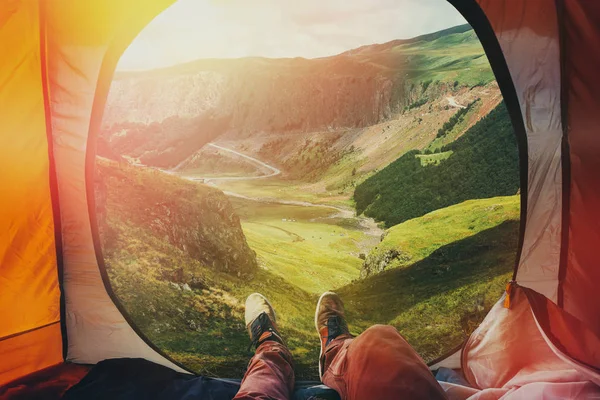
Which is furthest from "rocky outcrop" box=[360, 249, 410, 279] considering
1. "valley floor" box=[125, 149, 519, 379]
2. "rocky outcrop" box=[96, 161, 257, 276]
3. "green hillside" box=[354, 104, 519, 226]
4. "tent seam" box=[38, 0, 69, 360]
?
"tent seam" box=[38, 0, 69, 360]

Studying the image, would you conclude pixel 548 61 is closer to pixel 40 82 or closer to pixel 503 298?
pixel 503 298

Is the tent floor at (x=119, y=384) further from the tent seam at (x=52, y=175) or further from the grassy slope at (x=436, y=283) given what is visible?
the grassy slope at (x=436, y=283)

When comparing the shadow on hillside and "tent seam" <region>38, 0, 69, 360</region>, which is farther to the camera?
the shadow on hillside

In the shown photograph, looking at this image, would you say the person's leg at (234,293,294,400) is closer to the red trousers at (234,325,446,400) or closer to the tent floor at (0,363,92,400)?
the red trousers at (234,325,446,400)

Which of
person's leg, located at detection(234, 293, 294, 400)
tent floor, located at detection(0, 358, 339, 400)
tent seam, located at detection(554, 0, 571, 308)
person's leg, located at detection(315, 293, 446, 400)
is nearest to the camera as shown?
person's leg, located at detection(315, 293, 446, 400)

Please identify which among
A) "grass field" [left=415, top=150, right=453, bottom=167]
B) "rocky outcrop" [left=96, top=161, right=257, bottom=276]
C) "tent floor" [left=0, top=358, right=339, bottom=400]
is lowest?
"tent floor" [left=0, top=358, right=339, bottom=400]

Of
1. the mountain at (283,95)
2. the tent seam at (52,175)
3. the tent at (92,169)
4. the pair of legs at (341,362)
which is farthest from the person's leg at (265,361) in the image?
the tent seam at (52,175)
